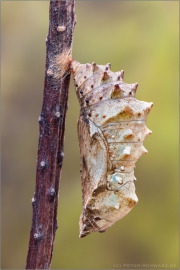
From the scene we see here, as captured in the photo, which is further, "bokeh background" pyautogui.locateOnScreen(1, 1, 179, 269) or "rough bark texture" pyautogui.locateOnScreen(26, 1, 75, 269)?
"bokeh background" pyautogui.locateOnScreen(1, 1, 179, 269)

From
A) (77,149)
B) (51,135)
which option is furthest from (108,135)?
(77,149)

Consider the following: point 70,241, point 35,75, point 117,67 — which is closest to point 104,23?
point 117,67

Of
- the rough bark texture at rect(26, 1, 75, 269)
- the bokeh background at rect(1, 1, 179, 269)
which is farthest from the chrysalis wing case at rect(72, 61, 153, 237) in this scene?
the bokeh background at rect(1, 1, 179, 269)

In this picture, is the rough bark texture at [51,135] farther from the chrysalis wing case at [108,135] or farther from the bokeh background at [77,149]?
the bokeh background at [77,149]

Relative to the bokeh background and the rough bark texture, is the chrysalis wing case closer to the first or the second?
the rough bark texture

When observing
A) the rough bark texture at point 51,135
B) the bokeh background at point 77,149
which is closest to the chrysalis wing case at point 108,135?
the rough bark texture at point 51,135
